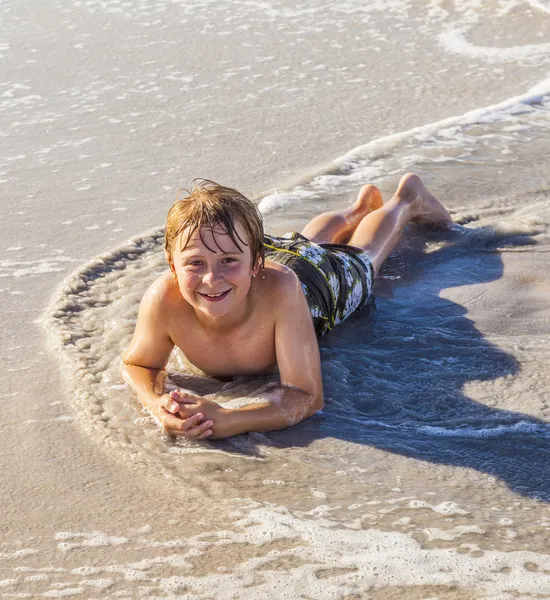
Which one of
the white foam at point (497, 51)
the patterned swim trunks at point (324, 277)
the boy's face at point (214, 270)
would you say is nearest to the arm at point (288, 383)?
the boy's face at point (214, 270)

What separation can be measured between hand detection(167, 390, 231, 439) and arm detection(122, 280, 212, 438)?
0.08 m

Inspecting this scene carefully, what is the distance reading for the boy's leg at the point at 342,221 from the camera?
5355mm

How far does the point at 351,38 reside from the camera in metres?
9.40

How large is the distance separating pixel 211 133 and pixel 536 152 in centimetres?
237

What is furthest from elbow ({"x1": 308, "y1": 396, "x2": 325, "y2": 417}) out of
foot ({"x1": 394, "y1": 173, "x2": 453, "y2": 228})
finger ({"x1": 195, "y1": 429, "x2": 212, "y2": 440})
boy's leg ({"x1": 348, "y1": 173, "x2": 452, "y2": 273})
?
foot ({"x1": 394, "y1": 173, "x2": 453, "y2": 228})

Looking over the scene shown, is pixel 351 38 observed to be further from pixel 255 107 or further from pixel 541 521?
pixel 541 521

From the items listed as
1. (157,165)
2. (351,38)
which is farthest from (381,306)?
(351,38)

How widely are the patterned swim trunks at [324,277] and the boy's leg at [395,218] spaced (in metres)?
0.33

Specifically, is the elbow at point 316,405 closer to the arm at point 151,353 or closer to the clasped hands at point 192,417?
the clasped hands at point 192,417

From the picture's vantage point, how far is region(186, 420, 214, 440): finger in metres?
3.62

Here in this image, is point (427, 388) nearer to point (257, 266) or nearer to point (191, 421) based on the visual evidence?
point (257, 266)

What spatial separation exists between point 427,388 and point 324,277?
32.9 inches

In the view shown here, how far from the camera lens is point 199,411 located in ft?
12.0

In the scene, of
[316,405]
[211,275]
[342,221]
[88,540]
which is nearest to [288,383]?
[316,405]
